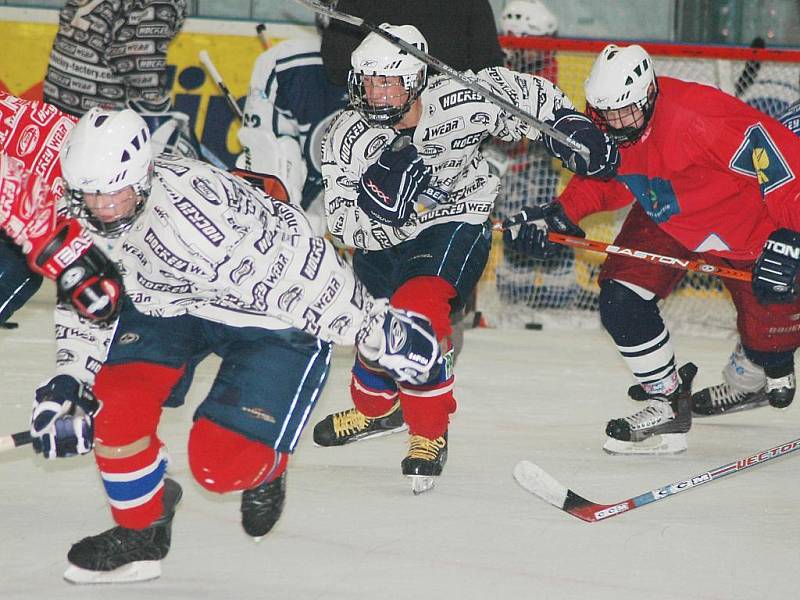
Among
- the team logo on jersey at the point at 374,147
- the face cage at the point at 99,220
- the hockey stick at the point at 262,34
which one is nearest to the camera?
the face cage at the point at 99,220

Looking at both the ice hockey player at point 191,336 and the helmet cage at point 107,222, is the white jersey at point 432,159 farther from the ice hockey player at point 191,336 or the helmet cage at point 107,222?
the helmet cage at point 107,222

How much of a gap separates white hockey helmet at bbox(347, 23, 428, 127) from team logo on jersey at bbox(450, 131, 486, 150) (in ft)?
0.67

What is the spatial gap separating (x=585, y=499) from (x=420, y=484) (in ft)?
1.36

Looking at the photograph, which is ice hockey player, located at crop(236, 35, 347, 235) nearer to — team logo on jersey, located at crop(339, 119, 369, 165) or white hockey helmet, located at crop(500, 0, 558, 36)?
team logo on jersey, located at crop(339, 119, 369, 165)

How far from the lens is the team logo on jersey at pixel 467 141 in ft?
12.0

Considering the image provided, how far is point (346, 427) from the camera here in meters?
3.91

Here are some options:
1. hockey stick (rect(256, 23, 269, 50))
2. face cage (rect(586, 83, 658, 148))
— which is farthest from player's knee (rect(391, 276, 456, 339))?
hockey stick (rect(256, 23, 269, 50))

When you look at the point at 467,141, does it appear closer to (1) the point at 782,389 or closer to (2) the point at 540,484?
(2) the point at 540,484

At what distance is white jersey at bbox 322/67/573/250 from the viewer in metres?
3.62

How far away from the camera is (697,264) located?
376 centimetres

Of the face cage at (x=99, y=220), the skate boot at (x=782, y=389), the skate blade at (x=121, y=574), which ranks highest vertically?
the face cage at (x=99, y=220)

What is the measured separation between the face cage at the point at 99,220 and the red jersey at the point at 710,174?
158cm

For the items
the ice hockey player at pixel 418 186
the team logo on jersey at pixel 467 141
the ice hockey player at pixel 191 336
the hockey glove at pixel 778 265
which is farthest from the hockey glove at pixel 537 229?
the ice hockey player at pixel 191 336

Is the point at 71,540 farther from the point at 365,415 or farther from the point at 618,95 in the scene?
the point at 618,95
